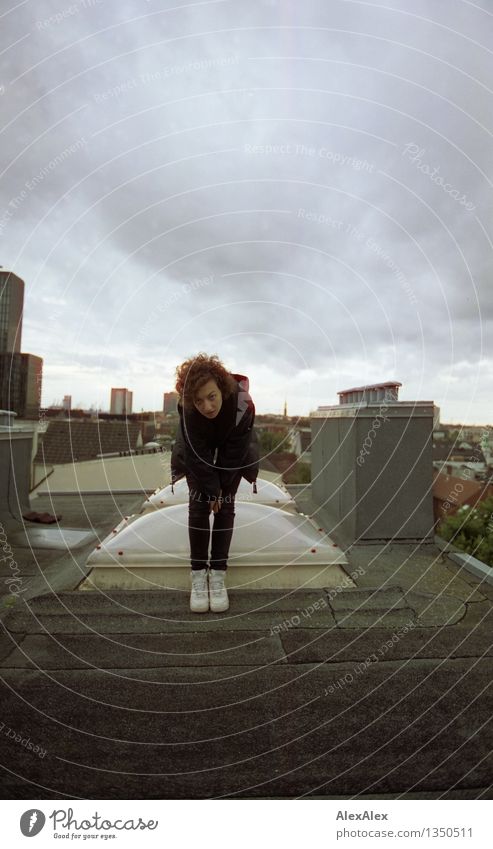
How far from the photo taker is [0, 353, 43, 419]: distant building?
20.2 feet

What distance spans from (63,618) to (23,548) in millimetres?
2080

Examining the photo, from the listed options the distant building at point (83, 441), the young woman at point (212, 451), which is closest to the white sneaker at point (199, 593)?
the young woman at point (212, 451)

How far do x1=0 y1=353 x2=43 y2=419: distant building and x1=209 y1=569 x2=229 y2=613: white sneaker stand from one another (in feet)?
12.7

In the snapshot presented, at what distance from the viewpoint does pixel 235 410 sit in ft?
10.7

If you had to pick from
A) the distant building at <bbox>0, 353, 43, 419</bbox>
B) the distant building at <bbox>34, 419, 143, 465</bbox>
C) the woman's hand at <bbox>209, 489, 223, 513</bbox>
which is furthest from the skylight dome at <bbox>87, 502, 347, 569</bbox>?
the distant building at <bbox>34, 419, 143, 465</bbox>

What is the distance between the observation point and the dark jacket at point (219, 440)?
3.23m

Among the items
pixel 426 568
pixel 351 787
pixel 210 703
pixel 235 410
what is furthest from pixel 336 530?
pixel 351 787

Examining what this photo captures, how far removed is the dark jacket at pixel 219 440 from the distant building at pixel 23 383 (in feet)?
11.9

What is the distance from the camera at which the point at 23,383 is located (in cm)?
655

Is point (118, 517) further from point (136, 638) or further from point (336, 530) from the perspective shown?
point (136, 638)

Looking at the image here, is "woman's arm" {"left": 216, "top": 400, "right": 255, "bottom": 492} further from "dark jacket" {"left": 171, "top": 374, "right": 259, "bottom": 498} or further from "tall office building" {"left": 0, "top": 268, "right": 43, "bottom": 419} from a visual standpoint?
"tall office building" {"left": 0, "top": 268, "right": 43, "bottom": 419}
